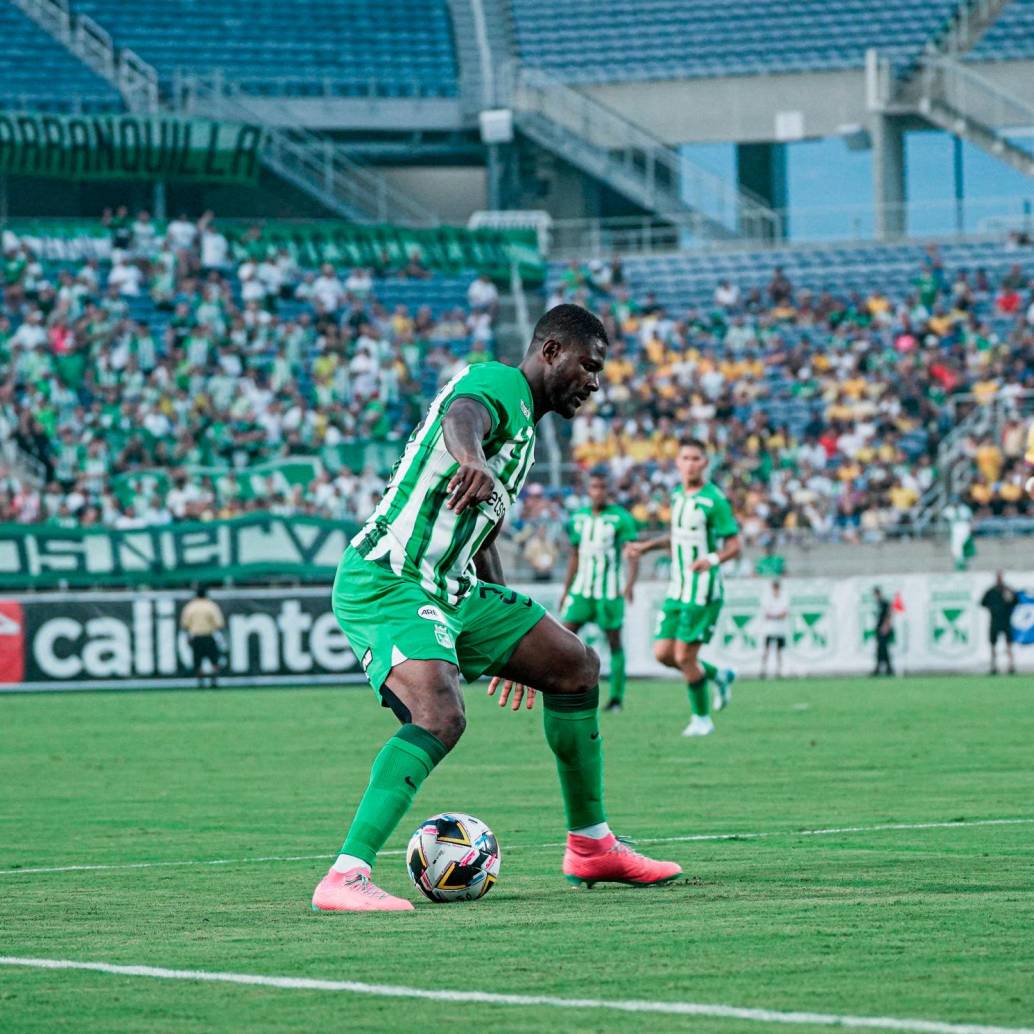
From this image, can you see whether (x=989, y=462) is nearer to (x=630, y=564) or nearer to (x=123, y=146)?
(x=630, y=564)

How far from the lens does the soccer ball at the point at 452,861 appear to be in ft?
25.9

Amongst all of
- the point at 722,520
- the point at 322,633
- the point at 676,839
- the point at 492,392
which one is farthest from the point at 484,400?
the point at 322,633

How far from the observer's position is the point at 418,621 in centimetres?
780

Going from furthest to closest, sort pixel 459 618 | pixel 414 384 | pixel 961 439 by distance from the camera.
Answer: pixel 414 384
pixel 961 439
pixel 459 618

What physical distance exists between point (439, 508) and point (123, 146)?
39.3m

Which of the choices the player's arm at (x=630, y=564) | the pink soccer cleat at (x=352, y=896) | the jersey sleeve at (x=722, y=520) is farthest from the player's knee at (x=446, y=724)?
the player's arm at (x=630, y=564)

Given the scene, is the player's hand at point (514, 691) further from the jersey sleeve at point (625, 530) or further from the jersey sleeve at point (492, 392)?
the jersey sleeve at point (625, 530)

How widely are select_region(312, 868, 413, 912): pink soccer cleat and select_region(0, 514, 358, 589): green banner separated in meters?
23.7

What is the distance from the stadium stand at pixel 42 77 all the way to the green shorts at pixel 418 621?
40768 millimetres

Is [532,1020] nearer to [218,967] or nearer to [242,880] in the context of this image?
[218,967]

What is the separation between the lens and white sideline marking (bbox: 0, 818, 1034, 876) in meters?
9.46

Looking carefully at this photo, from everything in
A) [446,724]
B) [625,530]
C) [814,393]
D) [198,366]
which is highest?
[198,366]

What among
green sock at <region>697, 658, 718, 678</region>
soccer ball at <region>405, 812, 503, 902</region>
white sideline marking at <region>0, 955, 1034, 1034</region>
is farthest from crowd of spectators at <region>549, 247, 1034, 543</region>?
white sideline marking at <region>0, 955, 1034, 1034</region>

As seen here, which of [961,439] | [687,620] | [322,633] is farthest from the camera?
[961,439]
